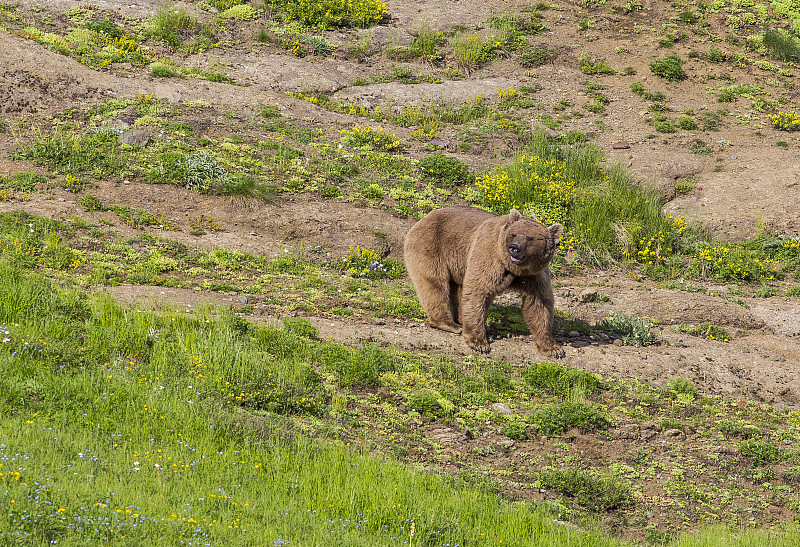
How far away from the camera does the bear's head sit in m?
8.64

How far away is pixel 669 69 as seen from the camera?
757 inches

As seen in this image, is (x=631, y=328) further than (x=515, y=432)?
Yes

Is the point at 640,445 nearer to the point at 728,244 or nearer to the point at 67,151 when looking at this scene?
the point at 728,244

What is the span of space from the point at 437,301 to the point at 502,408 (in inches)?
83.7

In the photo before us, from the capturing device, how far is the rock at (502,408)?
316 inches

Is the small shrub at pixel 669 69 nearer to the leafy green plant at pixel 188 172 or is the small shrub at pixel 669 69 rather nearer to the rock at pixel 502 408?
the leafy green plant at pixel 188 172

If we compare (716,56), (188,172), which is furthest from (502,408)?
(716,56)

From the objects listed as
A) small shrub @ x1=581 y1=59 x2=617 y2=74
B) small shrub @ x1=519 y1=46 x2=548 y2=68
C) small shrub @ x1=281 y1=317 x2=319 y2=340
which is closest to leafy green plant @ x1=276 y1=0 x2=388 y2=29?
small shrub @ x1=519 y1=46 x2=548 y2=68

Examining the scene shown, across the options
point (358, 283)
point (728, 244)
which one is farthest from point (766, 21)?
point (358, 283)

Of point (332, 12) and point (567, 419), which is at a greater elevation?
point (332, 12)

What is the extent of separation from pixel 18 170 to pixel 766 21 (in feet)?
65.7

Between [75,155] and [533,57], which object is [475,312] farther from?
[533,57]

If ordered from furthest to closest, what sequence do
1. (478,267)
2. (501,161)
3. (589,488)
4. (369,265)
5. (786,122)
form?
(786,122), (501,161), (369,265), (478,267), (589,488)

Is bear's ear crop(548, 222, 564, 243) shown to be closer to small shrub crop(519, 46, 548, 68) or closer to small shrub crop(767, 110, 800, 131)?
small shrub crop(767, 110, 800, 131)
